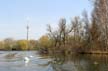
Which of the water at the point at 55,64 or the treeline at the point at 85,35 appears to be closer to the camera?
the water at the point at 55,64

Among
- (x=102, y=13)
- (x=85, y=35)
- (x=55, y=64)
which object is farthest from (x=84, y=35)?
(x=55, y=64)

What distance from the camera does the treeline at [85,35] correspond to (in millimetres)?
57531

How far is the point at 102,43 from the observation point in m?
65.5

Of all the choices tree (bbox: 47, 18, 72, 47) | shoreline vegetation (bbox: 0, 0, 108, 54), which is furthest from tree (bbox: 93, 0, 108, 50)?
tree (bbox: 47, 18, 72, 47)

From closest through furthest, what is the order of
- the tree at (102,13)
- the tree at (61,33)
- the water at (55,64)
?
the water at (55,64), the tree at (102,13), the tree at (61,33)

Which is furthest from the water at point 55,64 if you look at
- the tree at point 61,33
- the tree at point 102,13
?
the tree at point 61,33

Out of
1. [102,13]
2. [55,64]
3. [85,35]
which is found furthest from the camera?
[85,35]

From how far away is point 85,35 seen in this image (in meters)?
79.2

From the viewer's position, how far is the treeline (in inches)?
2265

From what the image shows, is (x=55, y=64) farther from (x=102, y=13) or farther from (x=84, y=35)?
(x=84, y=35)

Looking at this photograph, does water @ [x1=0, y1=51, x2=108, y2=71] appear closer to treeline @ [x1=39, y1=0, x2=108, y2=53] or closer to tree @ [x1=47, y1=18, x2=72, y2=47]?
treeline @ [x1=39, y1=0, x2=108, y2=53]

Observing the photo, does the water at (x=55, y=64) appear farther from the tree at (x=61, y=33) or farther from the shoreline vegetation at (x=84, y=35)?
the tree at (x=61, y=33)

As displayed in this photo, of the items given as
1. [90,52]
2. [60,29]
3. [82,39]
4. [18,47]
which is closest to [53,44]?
[60,29]

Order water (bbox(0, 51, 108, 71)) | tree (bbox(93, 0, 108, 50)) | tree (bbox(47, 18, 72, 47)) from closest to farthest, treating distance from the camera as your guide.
→ water (bbox(0, 51, 108, 71))
tree (bbox(93, 0, 108, 50))
tree (bbox(47, 18, 72, 47))
